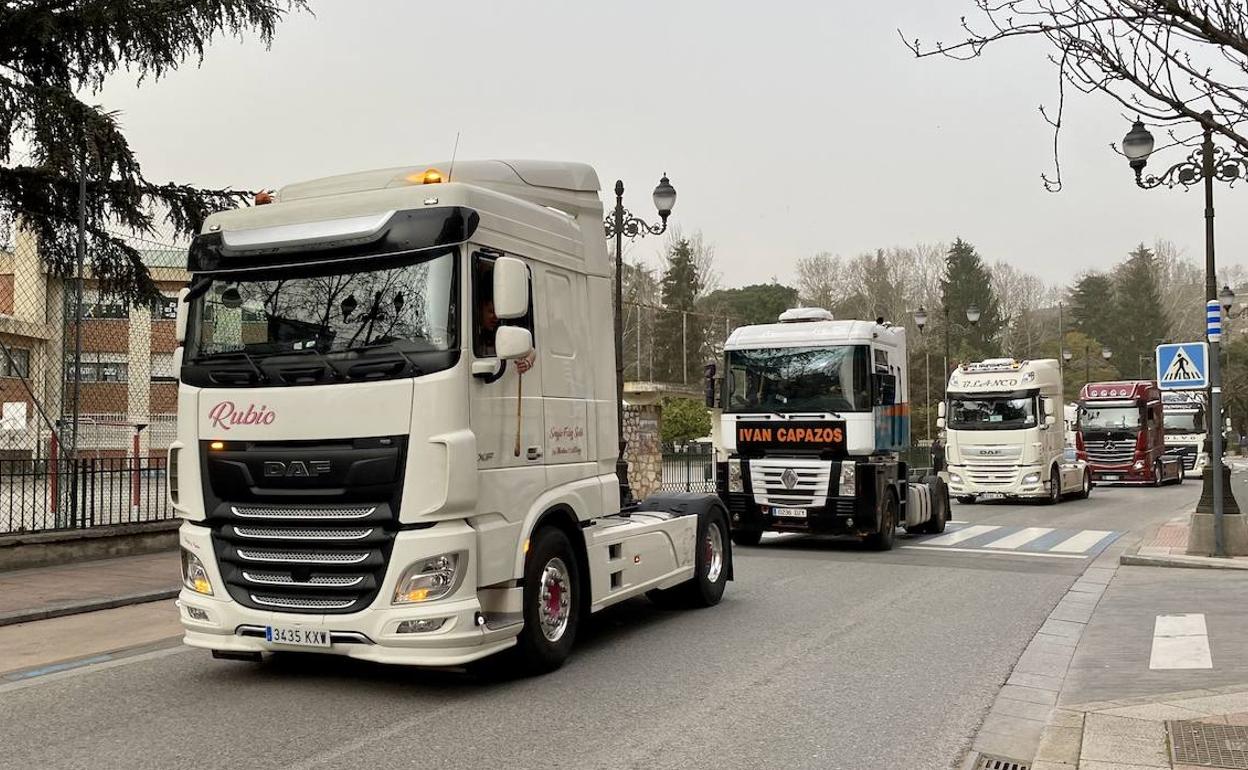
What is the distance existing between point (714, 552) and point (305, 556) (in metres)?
4.73

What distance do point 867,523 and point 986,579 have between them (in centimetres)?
243

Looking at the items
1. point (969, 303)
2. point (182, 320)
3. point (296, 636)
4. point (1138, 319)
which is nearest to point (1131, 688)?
point (296, 636)

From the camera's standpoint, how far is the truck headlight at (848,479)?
14039 mm

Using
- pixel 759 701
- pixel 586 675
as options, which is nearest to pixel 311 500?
pixel 586 675

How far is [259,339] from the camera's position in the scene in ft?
21.5

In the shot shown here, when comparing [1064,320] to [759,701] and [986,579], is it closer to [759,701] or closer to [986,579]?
[986,579]

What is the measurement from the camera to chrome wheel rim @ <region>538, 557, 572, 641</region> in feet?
22.6

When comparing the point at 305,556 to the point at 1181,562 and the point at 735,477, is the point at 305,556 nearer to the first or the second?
the point at 735,477

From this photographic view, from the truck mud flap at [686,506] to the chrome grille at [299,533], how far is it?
334 centimetres

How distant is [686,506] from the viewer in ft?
31.4

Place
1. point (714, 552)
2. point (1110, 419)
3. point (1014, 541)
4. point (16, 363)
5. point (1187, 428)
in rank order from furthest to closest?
point (1187, 428) → point (1110, 419) → point (1014, 541) → point (16, 363) → point (714, 552)

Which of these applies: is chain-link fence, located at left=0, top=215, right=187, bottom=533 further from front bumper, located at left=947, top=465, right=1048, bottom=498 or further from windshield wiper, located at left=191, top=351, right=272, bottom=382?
front bumper, located at left=947, top=465, right=1048, bottom=498

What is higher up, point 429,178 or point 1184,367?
point 429,178

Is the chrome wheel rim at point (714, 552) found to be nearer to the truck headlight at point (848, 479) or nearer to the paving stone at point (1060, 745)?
the paving stone at point (1060, 745)
